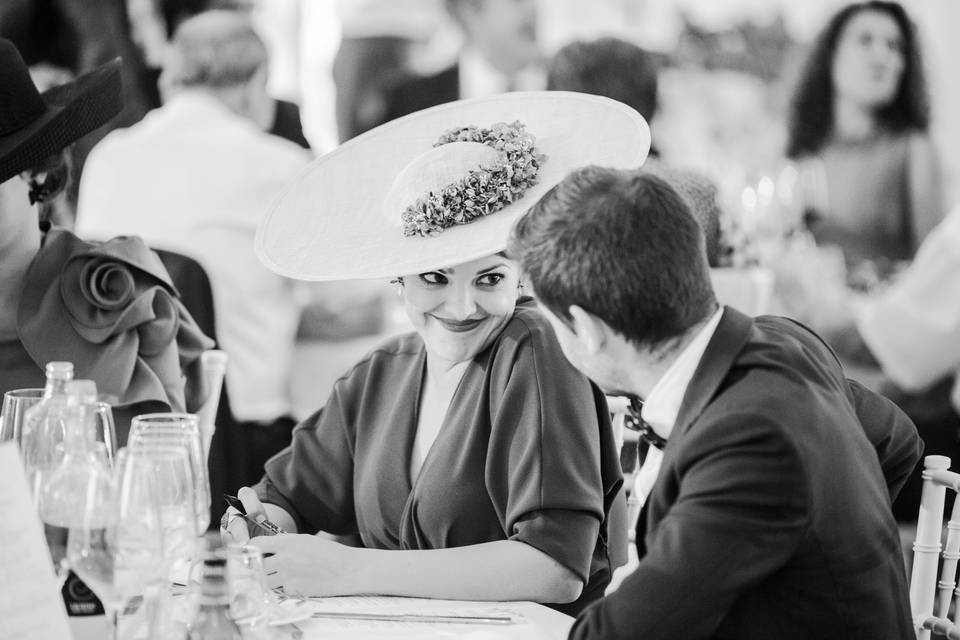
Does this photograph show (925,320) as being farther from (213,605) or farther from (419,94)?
(213,605)

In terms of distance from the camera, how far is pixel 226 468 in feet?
8.56

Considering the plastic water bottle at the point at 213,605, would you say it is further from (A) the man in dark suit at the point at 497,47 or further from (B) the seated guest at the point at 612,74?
(A) the man in dark suit at the point at 497,47

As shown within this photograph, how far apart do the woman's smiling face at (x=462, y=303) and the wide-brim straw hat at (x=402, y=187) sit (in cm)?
4

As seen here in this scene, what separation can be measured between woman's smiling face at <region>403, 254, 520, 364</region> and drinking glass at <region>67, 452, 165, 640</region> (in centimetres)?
64

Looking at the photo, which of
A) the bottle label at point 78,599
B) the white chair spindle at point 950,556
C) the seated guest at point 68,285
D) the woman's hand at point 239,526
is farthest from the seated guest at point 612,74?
the bottle label at point 78,599

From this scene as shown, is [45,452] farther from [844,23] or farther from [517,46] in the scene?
[517,46]

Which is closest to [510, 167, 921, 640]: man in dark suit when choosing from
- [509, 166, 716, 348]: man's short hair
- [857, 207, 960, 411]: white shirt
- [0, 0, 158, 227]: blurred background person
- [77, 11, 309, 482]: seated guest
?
[509, 166, 716, 348]: man's short hair

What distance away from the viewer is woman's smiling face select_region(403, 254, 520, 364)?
1.80m

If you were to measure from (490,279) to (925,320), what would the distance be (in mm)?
2260

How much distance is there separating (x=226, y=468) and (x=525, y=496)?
1076 millimetres

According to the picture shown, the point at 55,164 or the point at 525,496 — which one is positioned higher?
the point at 55,164

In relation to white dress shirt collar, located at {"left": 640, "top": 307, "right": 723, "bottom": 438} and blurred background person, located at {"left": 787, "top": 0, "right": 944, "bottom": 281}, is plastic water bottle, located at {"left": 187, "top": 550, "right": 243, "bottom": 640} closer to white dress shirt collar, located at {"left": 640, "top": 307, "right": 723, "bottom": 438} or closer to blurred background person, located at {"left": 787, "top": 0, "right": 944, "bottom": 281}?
white dress shirt collar, located at {"left": 640, "top": 307, "right": 723, "bottom": 438}

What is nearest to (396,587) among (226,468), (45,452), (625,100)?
(45,452)

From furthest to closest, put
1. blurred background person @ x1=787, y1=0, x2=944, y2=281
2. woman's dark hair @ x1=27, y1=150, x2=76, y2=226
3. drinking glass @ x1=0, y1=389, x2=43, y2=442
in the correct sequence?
blurred background person @ x1=787, y1=0, x2=944, y2=281 → woman's dark hair @ x1=27, y1=150, x2=76, y2=226 → drinking glass @ x1=0, y1=389, x2=43, y2=442
